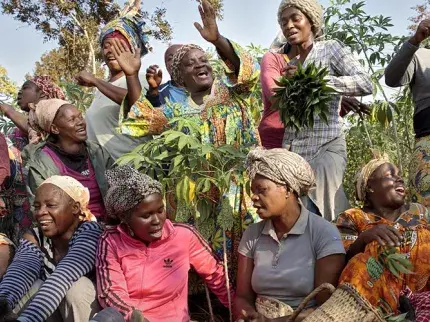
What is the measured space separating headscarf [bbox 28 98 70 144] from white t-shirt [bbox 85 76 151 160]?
0.42 metres

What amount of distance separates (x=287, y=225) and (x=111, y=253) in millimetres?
970

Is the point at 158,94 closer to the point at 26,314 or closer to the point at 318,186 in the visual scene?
the point at 318,186

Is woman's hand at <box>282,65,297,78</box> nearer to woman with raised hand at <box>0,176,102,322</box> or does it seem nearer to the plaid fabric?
the plaid fabric

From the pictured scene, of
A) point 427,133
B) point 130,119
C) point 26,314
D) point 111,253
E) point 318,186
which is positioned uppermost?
point 130,119

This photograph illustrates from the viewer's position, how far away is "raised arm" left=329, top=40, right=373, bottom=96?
3.25 m

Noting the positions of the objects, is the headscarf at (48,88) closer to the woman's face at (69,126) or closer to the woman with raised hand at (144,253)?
the woman's face at (69,126)

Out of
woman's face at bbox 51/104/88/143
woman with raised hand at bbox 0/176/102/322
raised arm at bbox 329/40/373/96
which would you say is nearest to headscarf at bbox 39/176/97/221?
woman with raised hand at bbox 0/176/102/322

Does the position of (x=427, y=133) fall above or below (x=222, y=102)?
below

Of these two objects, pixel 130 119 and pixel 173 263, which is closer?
pixel 173 263

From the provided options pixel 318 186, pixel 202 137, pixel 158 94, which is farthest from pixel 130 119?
pixel 318 186

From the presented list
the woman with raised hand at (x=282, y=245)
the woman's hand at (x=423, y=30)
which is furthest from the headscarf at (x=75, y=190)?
the woman's hand at (x=423, y=30)

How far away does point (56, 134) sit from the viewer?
3.87 metres

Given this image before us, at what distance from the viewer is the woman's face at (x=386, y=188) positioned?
10.5ft

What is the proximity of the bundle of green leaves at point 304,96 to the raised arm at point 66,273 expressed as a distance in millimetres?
1299
